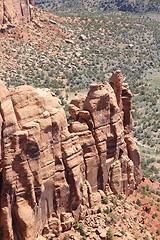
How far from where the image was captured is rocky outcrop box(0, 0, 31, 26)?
312 feet

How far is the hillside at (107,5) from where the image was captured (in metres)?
182

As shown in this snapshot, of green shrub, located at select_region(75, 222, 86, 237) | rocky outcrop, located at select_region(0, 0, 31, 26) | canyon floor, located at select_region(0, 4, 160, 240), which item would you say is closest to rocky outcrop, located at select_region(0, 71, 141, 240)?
green shrub, located at select_region(75, 222, 86, 237)

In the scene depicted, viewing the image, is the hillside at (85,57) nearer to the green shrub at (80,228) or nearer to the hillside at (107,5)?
the green shrub at (80,228)

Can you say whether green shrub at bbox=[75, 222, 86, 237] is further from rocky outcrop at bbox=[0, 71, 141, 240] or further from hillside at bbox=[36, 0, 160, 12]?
hillside at bbox=[36, 0, 160, 12]

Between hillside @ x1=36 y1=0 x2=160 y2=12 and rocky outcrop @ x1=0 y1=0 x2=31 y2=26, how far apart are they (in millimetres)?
75954

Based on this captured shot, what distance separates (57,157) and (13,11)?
7415cm

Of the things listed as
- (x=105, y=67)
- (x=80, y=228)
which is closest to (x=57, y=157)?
(x=80, y=228)

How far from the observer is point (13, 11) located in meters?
98.9

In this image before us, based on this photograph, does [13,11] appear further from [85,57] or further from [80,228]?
[80,228]

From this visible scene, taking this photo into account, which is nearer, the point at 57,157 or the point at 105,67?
the point at 57,157

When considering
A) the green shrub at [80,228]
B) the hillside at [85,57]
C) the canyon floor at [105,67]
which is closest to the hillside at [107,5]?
the canyon floor at [105,67]

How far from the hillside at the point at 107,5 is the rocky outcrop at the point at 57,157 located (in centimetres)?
14763

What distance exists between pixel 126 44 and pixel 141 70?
1573cm

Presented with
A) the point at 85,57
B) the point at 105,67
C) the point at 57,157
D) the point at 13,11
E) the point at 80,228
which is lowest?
the point at 105,67
